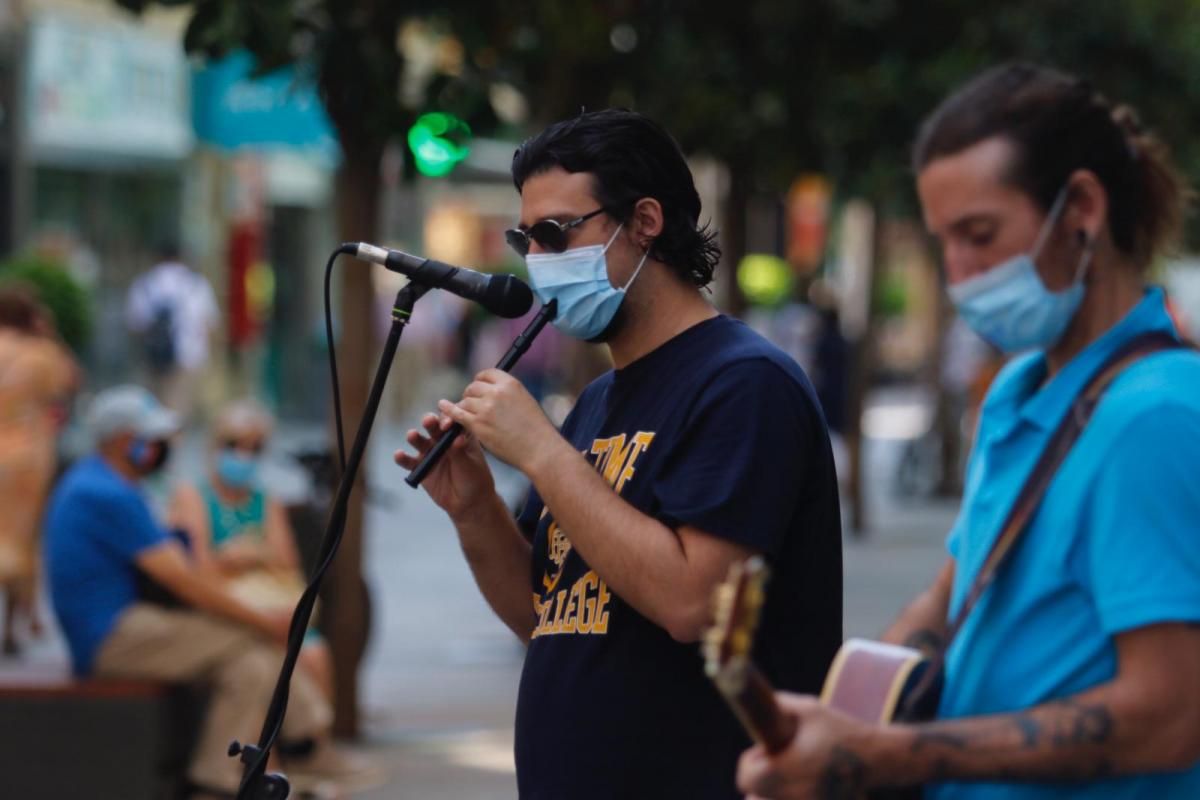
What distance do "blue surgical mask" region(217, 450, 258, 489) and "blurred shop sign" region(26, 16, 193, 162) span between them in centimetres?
1303

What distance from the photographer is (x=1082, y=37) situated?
14.3 meters

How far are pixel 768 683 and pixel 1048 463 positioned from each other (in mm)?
375

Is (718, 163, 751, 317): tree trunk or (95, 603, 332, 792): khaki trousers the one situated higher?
(718, 163, 751, 317): tree trunk

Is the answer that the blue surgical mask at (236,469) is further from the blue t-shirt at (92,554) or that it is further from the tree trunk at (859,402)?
the tree trunk at (859,402)

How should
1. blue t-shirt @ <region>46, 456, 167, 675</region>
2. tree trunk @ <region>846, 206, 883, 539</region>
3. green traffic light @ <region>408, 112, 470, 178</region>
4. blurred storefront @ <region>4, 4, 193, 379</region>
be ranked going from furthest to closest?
blurred storefront @ <region>4, 4, 193, 379</region>
tree trunk @ <region>846, 206, 883, 539</region>
blue t-shirt @ <region>46, 456, 167, 675</region>
green traffic light @ <region>408, 112, 470, 178</region>

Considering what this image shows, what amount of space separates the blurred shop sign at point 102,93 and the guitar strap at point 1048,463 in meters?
18.6

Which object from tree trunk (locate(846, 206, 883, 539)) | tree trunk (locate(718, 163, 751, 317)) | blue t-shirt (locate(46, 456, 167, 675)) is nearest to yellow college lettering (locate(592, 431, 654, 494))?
blue t-shirt (locate(46, 456, 167, 675))

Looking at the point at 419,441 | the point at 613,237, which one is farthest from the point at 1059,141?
the point at 419,441

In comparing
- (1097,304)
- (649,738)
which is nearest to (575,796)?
(649,738)

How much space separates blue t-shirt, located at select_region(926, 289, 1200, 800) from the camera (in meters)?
2.05

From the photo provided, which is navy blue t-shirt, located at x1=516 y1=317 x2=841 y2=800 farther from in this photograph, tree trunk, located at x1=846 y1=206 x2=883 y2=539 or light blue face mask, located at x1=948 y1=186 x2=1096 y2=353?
tree trunk, located at x1=846 y1=206 x2=883 y2=539

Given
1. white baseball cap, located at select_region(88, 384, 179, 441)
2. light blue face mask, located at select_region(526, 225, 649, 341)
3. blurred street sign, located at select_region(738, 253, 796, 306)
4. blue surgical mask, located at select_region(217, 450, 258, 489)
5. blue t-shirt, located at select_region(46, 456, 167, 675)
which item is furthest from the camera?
blurred street sign, located at select_region(738, 253, 796, 306)

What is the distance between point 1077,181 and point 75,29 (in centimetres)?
2003

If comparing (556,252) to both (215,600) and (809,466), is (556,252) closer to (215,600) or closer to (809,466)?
(809,466)
